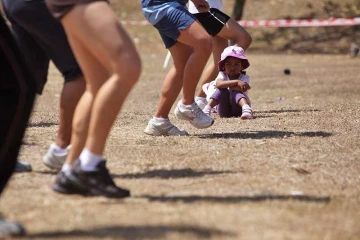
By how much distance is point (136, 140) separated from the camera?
770 centimetres

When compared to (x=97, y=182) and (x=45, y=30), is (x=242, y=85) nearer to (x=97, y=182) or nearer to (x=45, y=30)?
(x=45, y=30)

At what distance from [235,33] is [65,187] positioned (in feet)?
16.0

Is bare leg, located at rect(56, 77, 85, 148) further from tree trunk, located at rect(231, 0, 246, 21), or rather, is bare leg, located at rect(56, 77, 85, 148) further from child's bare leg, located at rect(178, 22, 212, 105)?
tree trunk, located at rect(231, 0, 246, 21)

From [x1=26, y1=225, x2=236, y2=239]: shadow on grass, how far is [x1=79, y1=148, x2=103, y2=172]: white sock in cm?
69

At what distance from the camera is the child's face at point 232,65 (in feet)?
31.8

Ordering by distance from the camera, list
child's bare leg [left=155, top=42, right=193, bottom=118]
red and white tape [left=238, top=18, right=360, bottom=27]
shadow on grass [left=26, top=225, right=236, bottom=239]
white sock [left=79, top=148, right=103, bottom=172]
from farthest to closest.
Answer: red and white tape [left=238, top=18, right=360, bottom=27] < child's bare leg [left=155, top=42, right=193, bottom=118] < white sock [left=79, top=148, right=103, bottom=172] < shadow on grass [left=26, top=225, right=236, bottom=239]

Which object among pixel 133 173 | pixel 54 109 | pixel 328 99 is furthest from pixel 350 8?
pixel 133 173

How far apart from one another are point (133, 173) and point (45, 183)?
66 cm

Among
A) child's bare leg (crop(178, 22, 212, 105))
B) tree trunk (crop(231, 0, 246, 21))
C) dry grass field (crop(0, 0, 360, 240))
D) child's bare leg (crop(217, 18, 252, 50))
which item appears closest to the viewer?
dry grass field (crop(0, 0, 360, 240))

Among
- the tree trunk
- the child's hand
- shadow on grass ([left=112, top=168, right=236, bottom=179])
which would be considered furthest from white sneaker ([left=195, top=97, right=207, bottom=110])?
the tree trunk

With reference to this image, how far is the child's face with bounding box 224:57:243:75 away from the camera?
969 centimetres

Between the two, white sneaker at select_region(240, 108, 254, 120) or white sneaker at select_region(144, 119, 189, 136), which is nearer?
white sneaker at select_region(144, 119, 189, 136)

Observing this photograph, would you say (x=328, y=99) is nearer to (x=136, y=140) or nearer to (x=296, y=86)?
(x=296, y=86)

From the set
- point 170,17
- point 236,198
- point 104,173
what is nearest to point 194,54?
point 170,17
